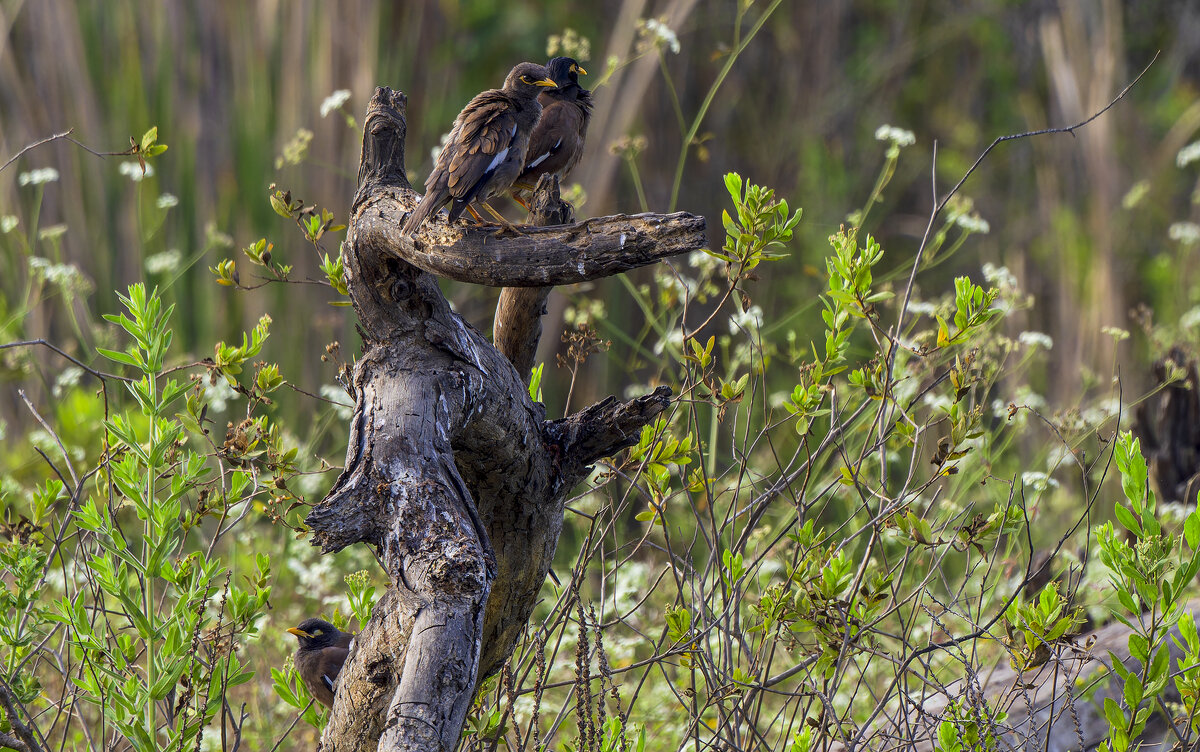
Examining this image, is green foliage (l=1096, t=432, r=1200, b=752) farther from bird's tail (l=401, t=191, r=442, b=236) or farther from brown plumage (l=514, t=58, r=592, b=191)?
brown plumage (l=514, t=58, r=592, b=191)

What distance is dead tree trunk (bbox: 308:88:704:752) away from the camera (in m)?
1.34

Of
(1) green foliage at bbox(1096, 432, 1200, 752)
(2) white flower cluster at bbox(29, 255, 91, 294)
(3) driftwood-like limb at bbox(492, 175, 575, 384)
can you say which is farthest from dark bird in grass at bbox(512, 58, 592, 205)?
(2) white flower cluster at bbox(29, 255, 91, 294)

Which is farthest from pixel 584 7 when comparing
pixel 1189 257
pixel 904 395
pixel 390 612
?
pixel 390 612

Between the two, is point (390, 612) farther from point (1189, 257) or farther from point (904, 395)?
point (1189, 257)

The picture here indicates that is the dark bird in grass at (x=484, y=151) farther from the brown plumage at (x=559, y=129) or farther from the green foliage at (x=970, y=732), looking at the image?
the green foliage at (x=970, y=732)

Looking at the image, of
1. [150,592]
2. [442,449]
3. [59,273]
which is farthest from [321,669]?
[59,273]

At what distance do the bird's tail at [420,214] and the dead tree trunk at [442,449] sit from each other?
0.07ft

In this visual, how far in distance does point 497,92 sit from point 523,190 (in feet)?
1.04

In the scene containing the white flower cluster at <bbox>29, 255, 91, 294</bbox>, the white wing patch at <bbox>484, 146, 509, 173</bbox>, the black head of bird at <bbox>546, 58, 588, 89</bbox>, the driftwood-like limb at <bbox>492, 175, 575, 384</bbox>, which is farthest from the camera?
the white flower cluster at <bbox>29, 255, 91, 294</bbox>

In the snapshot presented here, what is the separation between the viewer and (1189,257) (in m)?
6.50

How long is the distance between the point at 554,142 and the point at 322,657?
1332 millimetres

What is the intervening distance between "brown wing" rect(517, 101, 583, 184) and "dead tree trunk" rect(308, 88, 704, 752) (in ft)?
1.08

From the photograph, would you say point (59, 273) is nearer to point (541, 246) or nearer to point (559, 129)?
point (559, 129)

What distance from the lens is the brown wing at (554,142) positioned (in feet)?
7.84
